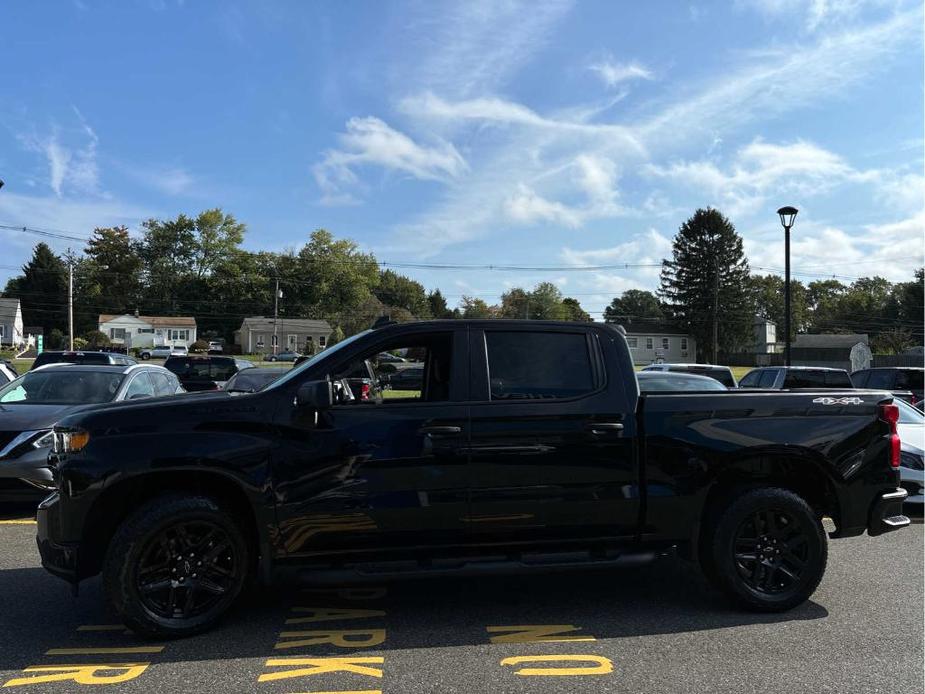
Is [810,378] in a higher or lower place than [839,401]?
lower

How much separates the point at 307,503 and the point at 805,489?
3591 mm

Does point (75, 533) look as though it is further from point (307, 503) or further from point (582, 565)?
point (582, 565)

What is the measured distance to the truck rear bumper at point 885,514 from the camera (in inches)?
190

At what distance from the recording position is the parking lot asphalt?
11.7 feet

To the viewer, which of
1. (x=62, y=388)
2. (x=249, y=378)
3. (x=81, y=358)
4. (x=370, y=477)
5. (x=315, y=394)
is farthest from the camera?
(x=81, y=358)

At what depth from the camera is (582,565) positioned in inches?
175

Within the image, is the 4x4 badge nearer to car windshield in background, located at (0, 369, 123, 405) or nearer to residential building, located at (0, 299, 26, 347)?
car windshield in background, located at (0, 369, 123, 405)

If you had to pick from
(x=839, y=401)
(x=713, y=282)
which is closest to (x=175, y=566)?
(x=839, y=401)

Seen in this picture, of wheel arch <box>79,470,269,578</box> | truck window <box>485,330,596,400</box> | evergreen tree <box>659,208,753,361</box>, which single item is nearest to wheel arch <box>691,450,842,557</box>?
truck window <box>485,330,596,400</box>

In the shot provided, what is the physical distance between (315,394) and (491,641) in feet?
6.09

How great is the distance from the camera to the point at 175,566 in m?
4.16

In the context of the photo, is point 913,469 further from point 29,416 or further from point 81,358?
point 81,358

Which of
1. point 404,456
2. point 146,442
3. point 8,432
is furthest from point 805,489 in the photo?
point 8,432

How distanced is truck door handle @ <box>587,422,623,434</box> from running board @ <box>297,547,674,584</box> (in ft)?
2.71
